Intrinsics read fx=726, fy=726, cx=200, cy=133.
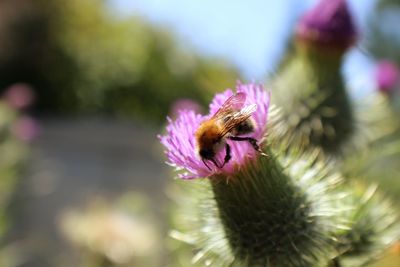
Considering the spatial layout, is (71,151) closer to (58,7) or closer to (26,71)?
(26,71)

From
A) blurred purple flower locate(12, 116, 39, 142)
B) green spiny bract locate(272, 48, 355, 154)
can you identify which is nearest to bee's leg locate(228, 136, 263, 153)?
green spiny bract locate(272, 48, 355, 154)

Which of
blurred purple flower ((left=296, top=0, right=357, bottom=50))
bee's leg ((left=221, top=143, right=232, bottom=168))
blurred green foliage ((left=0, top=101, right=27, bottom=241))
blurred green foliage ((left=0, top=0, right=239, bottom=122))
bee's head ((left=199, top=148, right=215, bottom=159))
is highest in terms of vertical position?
blurred green foliage ((left=0, top=0, right=239, bottom=122))

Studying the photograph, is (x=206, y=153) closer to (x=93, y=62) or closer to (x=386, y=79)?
(x=386, y=79)

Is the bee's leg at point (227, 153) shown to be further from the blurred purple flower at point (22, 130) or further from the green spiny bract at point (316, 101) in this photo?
the blurred purple flower at point (22, 130)

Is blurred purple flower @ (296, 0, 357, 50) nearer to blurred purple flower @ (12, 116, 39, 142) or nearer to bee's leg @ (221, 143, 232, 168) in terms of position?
bee's leg @ (221, 143, 232, 168)

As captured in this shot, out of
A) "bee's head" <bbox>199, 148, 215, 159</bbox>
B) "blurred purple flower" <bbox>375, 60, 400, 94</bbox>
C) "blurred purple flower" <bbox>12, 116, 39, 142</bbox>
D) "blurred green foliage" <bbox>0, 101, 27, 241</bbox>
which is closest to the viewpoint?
"bee's head" <bbox>199, 148, 215, 159</bbox>

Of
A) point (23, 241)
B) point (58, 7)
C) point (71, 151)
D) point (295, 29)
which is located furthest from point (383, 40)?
point (295, 29)

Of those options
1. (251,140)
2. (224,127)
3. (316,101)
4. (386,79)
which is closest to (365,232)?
(251,140)
